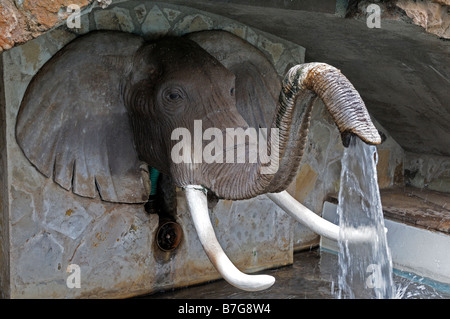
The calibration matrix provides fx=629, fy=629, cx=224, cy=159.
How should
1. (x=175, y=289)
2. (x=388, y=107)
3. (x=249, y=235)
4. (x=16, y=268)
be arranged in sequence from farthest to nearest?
(x=388, y=107) < (x=249, y=235) < (x=175, y=289) < (x=16, y=268)

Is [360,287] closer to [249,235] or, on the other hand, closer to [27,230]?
[249,235]

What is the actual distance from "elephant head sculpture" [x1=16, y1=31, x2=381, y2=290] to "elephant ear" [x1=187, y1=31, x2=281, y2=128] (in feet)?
0.24

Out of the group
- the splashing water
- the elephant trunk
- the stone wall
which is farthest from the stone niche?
the elephant trunk

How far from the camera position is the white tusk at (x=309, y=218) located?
9.33 feet

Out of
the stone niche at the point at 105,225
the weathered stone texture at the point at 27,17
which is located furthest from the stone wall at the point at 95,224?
the weathered stone texture at the point at 27,17

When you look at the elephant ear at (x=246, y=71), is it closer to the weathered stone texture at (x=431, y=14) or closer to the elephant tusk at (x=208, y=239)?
the elephant tusk at (x=208, y=239)

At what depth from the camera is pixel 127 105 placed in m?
2.95

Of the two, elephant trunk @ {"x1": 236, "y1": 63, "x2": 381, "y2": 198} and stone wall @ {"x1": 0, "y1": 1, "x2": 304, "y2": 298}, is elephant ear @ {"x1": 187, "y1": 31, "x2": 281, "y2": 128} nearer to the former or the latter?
stone wall @ {"x1": 0, "y1": 1, "x2": 304, "y2": 298}

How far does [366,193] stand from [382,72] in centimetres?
75

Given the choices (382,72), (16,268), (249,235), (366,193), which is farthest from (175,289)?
(382,72)

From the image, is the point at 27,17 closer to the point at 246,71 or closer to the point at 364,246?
the point at 246,71

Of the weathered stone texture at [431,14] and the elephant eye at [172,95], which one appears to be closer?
the weathered stone texture at [431,14]

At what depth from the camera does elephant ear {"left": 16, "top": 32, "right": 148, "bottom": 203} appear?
110 inches

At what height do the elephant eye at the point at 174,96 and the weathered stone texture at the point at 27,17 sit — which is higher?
the weathered stone texture at the point at 27,17
